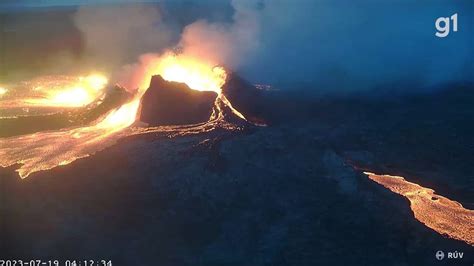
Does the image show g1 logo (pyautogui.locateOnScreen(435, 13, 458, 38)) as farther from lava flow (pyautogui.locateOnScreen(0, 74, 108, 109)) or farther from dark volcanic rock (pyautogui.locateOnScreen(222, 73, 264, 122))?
lava flow (pyautogui.locateOnScreen(0, 74, 108, 109))

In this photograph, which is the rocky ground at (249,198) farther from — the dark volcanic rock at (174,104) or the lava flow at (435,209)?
the dark volcanic rock at (174,104)

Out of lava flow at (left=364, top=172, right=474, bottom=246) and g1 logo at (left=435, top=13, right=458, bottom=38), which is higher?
g1 logo at (left=435, top=13, right=458, bottom=38)

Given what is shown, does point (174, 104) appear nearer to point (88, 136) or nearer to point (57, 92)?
point (88, 136)

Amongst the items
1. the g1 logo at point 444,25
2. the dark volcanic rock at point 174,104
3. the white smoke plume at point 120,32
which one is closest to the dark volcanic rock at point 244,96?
the dark volcanic rock at point 174,104

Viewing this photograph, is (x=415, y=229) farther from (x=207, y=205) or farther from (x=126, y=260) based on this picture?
(x=126, y=260)

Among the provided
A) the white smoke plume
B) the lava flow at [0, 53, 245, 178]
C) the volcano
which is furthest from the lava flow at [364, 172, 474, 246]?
the white smoke plume

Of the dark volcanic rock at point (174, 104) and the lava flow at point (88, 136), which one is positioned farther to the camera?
the dark volcanic rock at point (174, 104)
